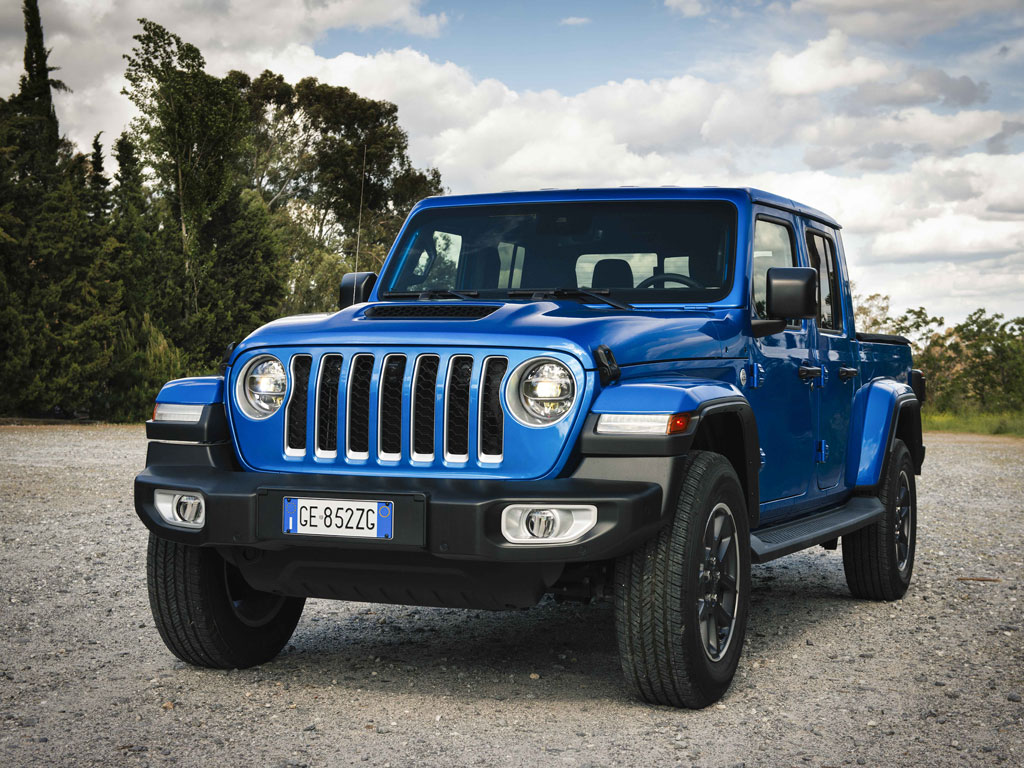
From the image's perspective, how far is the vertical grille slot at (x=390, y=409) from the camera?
4430 millimetres

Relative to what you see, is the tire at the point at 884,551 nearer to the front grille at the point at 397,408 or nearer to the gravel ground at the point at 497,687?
the gravel ground at the point at 497,687

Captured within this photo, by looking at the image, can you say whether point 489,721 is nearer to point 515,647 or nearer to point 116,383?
point 515,647

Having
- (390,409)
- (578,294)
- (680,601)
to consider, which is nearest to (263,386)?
(390,409)

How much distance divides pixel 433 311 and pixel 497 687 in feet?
5.33

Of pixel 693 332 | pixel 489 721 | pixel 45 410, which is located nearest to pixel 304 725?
pixel 489 721

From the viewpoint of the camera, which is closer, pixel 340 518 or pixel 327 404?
pixel 340 518

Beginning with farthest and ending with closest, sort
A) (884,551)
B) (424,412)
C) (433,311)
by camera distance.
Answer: (884,551) → (433,311) → (424,412)

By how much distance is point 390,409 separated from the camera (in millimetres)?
4441

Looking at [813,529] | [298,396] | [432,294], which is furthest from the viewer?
[813,529]

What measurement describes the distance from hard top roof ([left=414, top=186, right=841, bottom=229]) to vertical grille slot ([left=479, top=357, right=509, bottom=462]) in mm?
1867

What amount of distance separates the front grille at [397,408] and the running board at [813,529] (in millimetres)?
1492

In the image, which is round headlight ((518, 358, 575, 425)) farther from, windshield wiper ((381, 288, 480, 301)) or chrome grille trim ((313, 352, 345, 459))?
windshield wiper ((381, 288, 480, 301))

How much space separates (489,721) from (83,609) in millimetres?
3131

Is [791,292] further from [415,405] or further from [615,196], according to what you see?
[415,405]
